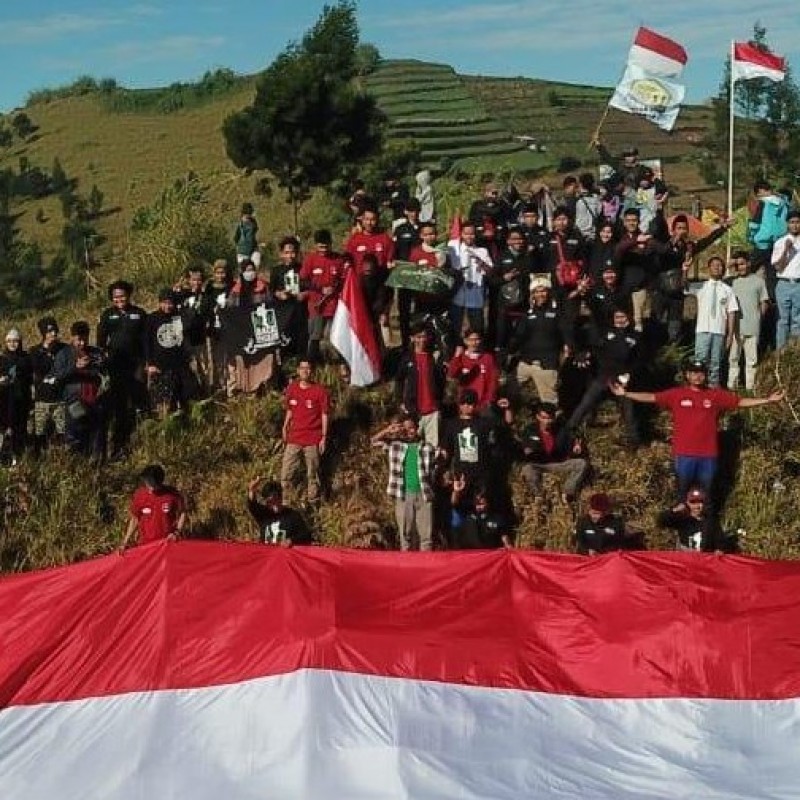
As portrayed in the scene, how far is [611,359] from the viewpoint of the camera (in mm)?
14508

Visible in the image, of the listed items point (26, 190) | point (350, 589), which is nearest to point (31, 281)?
point (26, 190)

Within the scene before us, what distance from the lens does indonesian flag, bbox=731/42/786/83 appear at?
18.1m

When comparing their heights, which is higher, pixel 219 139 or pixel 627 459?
pixel 219 139

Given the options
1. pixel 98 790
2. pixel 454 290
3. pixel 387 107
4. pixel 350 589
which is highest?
pixel 387 107

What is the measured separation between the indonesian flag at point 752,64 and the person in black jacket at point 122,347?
9180 millimetres

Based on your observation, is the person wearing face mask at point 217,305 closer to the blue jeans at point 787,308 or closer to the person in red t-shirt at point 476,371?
the person in red t-shirt at point 476,371

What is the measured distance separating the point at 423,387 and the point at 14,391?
14.8 feet

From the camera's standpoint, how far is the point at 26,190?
5909cm

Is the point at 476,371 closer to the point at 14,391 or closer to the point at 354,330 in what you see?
the point at 354,330

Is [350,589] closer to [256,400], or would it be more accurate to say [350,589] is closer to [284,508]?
[284,508]

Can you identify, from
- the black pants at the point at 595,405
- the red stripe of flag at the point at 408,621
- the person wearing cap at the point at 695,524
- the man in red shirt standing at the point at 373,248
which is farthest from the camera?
the man in red shirt standing at the point at 373,248

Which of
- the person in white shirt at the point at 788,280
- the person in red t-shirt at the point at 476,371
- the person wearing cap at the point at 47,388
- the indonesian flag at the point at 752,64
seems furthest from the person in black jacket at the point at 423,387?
the indonesian flag at the point at 752,64

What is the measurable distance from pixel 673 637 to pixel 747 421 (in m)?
6.01

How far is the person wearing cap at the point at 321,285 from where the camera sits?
50.8 ft
